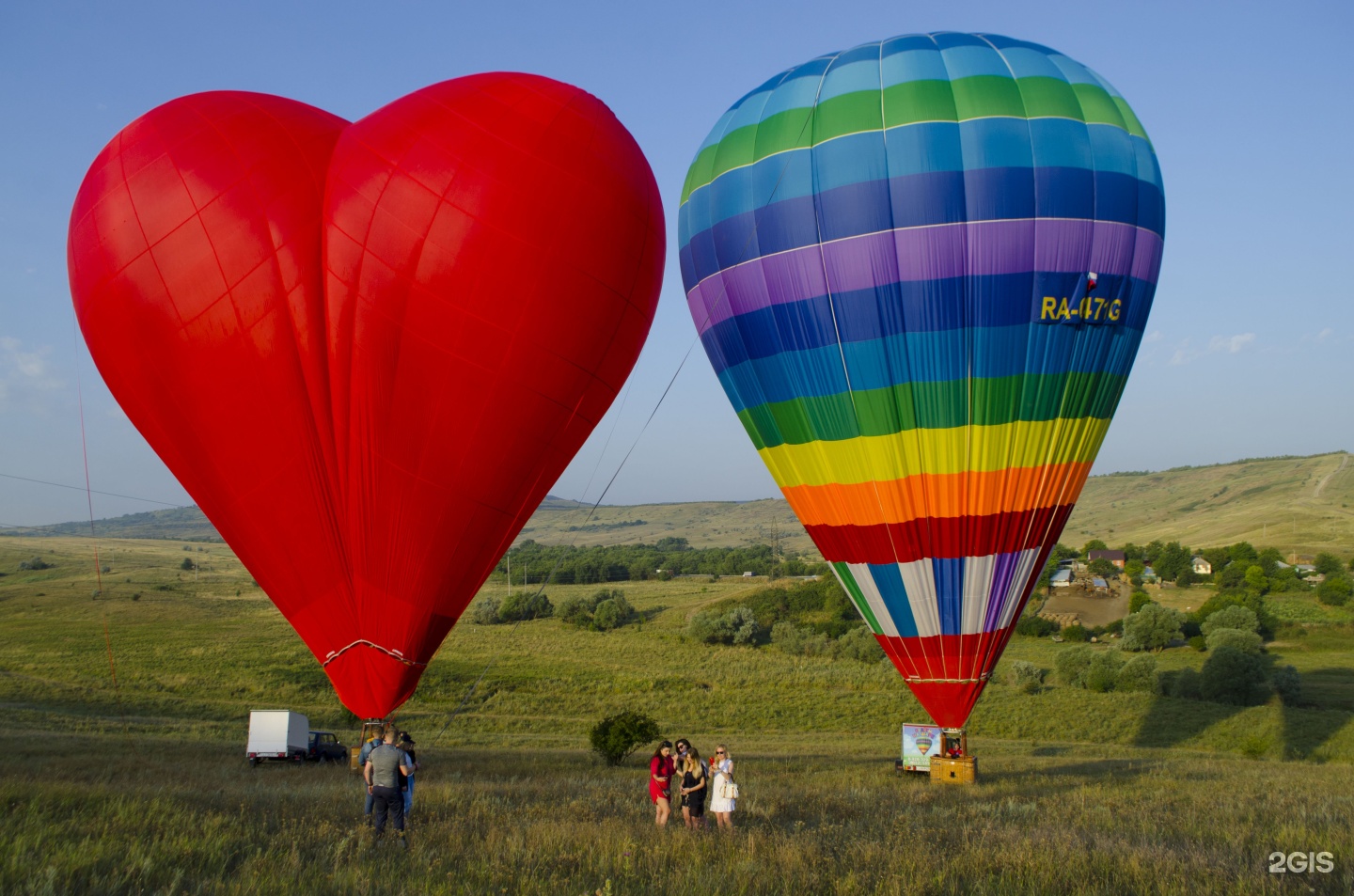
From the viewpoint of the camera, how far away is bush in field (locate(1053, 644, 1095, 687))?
126ft

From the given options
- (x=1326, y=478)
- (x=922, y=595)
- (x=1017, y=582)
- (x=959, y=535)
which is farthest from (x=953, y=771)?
(x=1326, y=478)

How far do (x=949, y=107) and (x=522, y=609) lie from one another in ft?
147

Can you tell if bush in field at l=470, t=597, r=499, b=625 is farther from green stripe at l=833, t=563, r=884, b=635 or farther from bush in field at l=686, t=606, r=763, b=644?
green stripe at l=833, t=563, r=884, b=635

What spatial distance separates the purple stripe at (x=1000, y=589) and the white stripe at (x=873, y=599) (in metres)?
1.41

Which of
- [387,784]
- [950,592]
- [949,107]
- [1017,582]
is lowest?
[387,784]

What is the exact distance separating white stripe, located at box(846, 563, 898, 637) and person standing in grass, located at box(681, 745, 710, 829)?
610 cm

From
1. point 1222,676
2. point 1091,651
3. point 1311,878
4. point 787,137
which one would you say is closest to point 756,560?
point 1091,651

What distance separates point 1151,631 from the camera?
148 feet

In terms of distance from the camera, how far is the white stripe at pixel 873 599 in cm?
1527

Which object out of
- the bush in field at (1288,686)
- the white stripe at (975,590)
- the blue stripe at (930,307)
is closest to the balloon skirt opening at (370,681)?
the blue stripe at (930,307)

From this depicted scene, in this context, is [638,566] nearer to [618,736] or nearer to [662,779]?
[618,736]

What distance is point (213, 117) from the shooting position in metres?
11.4

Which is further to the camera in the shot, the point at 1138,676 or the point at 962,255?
the point at 1138,676

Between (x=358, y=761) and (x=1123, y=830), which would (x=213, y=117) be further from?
(x=1123, y=830)
